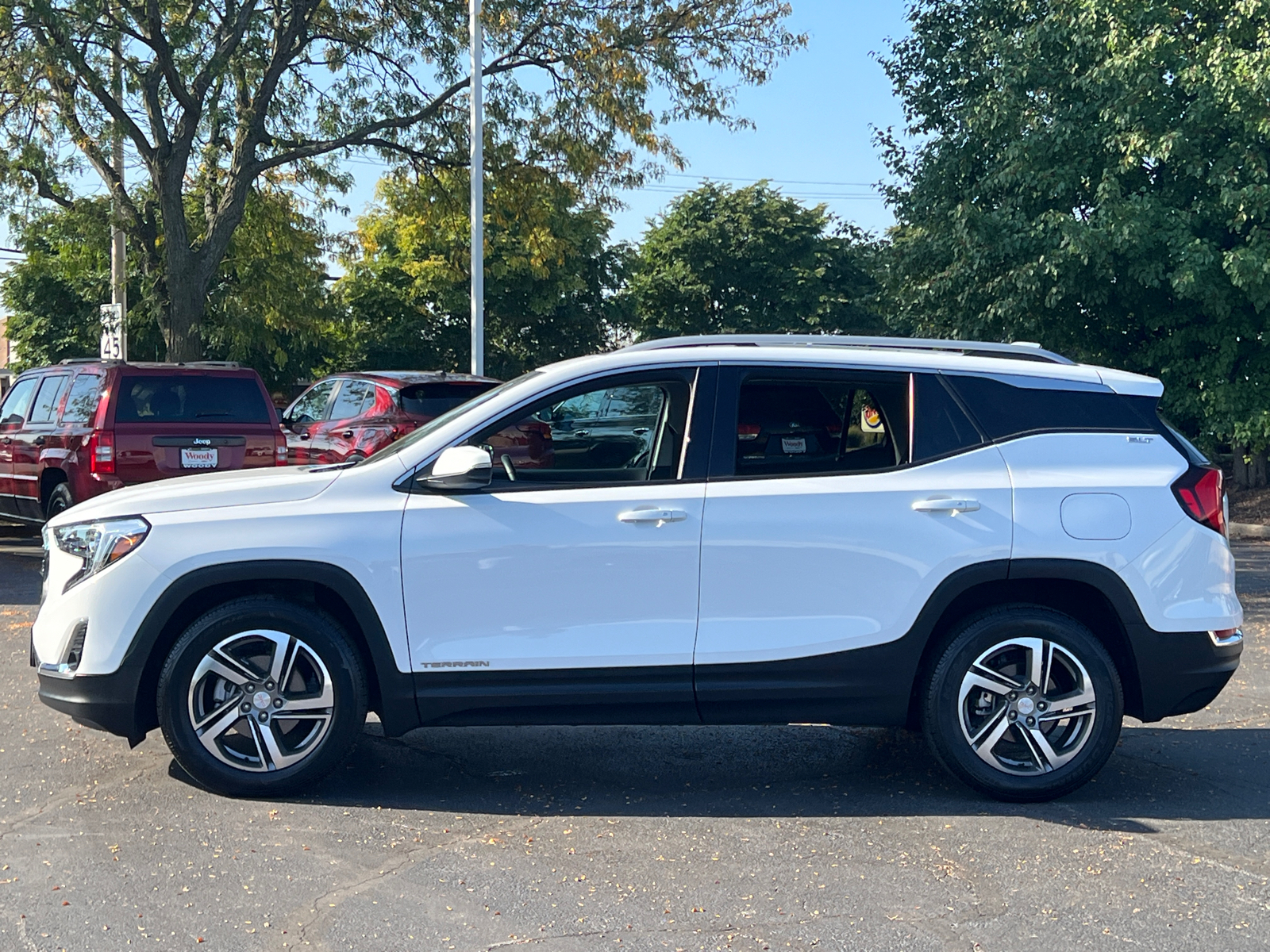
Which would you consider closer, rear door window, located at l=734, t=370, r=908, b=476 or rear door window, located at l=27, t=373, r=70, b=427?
rear door window, located at l=734, t=370, r=908, b=476

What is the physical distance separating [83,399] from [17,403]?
164cm

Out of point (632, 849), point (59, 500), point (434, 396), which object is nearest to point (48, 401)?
point (59, 500)

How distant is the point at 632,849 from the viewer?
15.3 feet

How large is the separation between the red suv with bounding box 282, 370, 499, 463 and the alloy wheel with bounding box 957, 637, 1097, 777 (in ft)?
29.8

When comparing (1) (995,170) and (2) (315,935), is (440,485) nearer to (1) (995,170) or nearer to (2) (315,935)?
(2) (315,935)

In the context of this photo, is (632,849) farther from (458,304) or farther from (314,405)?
(458,304)

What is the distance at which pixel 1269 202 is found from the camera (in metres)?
15.9

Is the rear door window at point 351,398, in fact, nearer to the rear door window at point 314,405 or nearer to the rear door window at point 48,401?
the rear door window at point 314,405

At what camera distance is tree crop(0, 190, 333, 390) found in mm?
20359

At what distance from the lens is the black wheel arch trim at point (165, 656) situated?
5.07 metres

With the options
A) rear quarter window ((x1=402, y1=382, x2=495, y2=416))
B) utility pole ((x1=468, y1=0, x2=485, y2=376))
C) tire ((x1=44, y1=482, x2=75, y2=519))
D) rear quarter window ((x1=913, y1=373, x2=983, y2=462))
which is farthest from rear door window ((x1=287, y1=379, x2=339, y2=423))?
rear quarter window ((x1=913, y1=373, x2=983, y2=462))

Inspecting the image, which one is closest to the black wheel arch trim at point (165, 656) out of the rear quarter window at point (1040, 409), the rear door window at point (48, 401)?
the rear quarter window at point (1040, 409)

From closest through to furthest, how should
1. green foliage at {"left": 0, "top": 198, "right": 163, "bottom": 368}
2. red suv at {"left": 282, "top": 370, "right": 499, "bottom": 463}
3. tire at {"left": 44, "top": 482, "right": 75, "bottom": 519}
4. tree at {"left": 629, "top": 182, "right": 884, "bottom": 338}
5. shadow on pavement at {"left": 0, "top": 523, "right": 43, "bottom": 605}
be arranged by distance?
shadow on pavement at {"left": 0, "top": 523, "right": 43, "bottom": 605}
tire at {"left": 44, "top": 482, "right": 75, "bottom": 519}
red suv at {"left": 282, "top": 370, "right": 499, "bottom": 463}
green foliage at {"left": 0, "top": 198, "right": 163, "bottom": 368}
tree at {"left": 629, "top": 182, "right": 884, "bottom": 338}

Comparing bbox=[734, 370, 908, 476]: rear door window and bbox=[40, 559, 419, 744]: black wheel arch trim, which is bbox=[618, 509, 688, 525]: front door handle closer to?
bbox=[734, 370, 908, 476]: rear door window
